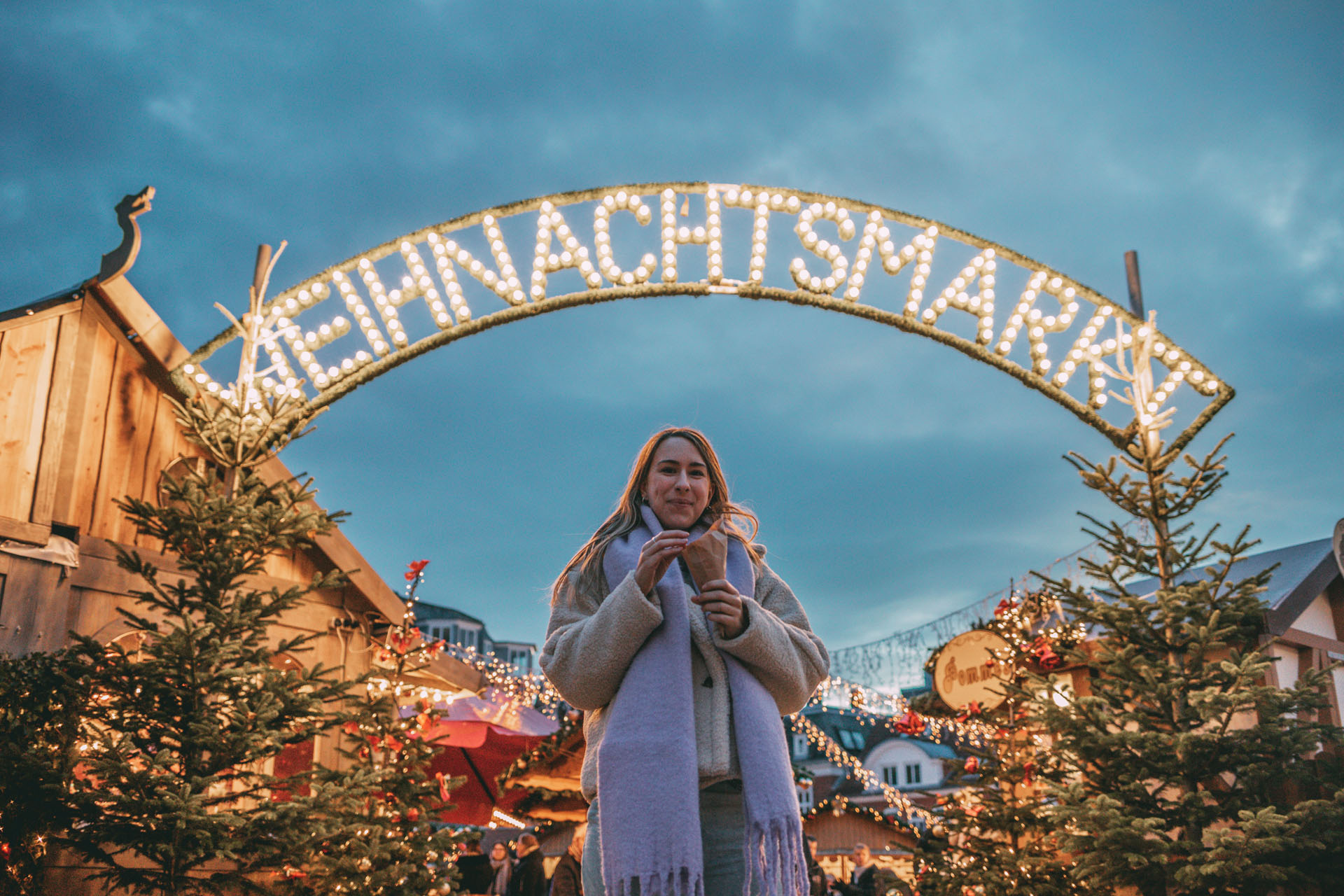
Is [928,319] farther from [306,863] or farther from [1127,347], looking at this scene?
[306,863]

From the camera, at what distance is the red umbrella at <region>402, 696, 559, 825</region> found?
33.4 ft

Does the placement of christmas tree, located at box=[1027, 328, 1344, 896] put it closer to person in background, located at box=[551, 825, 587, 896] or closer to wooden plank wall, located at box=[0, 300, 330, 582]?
person in background, located at box=[551, 825, 587, 896]

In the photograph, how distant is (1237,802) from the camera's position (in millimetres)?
6727

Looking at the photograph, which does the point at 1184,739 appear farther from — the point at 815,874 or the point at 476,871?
the point at 476,871

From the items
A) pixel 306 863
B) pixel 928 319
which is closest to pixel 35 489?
pixel 306 863

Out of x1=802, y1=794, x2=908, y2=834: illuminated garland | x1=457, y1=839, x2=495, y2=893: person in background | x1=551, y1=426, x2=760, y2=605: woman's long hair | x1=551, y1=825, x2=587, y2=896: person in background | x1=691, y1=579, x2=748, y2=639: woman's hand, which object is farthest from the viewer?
x1=802, y1=794, x2=908, y2=834: illuminated garland

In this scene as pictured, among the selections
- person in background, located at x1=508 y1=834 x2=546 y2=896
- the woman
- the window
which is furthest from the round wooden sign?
the window

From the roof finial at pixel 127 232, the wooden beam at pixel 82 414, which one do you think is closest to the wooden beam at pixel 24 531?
the wooden beam at pixel 82 414

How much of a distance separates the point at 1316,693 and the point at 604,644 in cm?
668

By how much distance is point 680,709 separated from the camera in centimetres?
218

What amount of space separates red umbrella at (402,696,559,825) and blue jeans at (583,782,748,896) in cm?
610

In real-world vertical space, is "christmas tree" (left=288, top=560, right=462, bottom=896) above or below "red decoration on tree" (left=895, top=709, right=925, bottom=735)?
below

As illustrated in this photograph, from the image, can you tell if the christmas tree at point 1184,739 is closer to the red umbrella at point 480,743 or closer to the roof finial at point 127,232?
the red umbrella at point 480,743

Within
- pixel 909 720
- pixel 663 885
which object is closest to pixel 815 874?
pixel 909 720
